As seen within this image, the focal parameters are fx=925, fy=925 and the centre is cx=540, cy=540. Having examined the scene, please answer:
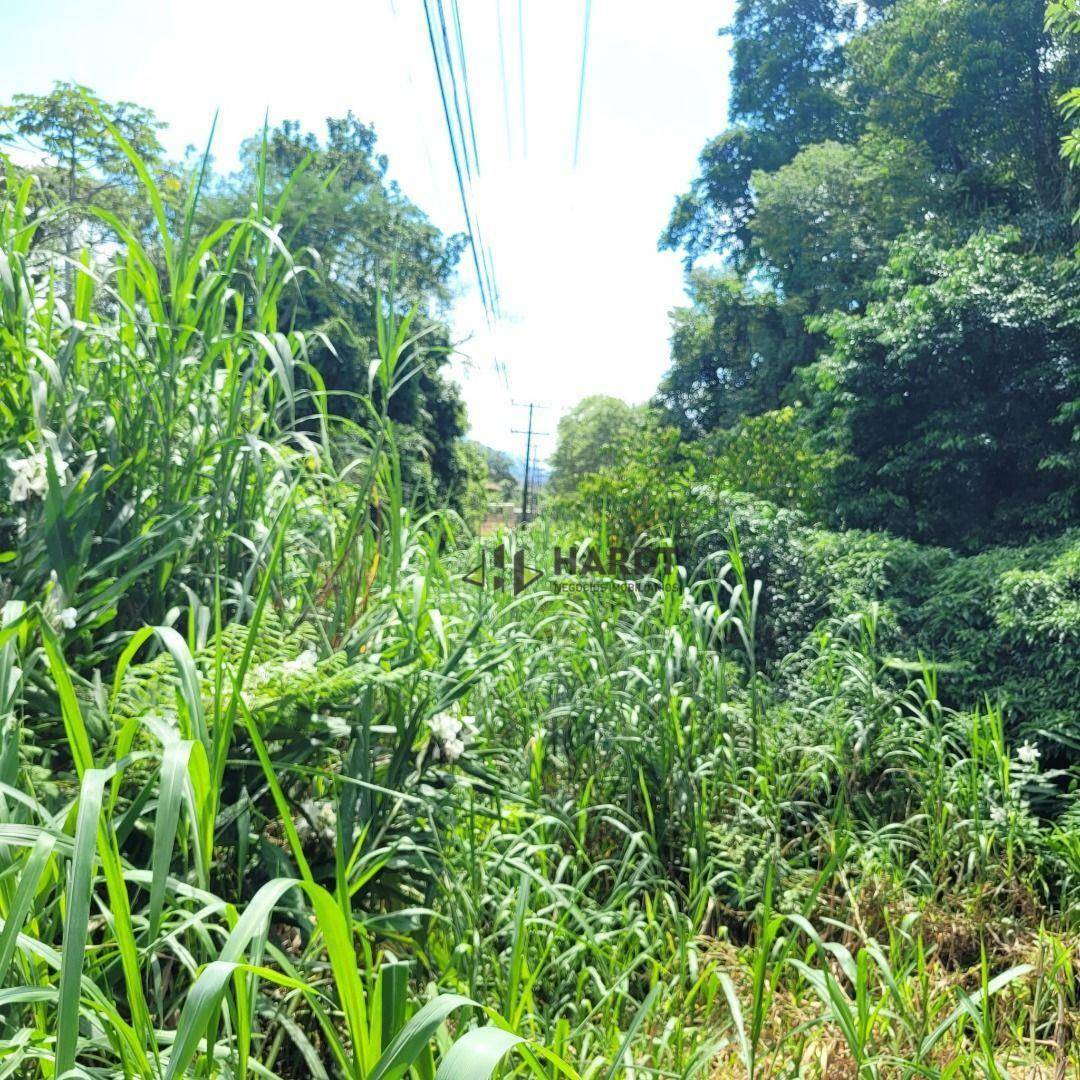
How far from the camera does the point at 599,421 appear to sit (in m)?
48.0

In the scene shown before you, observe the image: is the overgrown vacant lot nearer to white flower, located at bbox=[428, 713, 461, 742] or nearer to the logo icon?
white flower, located at bbox=[428, 713, 461, 742]

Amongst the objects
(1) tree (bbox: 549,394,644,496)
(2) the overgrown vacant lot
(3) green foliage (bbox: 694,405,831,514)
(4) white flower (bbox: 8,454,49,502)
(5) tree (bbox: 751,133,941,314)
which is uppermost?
(5) tree (bbox: 751,133,941,314)

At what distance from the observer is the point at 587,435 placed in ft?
161

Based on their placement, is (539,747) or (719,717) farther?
(719,717)

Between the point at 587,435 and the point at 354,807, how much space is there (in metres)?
48.0

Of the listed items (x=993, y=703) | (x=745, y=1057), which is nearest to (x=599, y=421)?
(x=993, y=703)

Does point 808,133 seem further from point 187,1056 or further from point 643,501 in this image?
point 187,1056

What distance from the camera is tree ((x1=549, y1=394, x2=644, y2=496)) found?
4591cm

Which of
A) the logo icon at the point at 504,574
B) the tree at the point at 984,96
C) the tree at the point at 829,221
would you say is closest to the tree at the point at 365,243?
the tree at the point at 829,221

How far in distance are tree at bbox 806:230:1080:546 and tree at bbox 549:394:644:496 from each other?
3403 centimetres

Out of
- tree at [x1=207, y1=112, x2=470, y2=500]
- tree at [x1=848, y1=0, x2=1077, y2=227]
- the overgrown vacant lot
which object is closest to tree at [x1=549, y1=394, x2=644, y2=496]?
tree at [x1=207, y1=112, x2=470, y2=500]

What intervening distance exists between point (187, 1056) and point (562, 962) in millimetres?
1131

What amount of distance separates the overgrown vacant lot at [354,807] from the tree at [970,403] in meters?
5.02

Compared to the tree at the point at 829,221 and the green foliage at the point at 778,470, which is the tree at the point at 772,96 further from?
the green foliage at the point at 778,470
